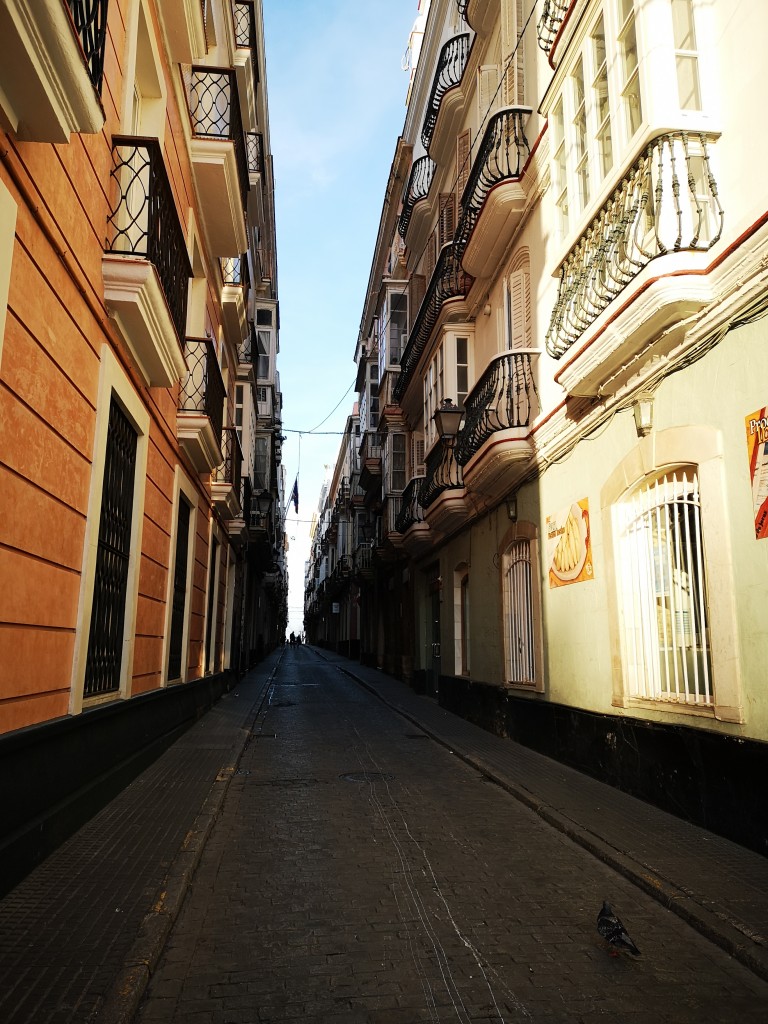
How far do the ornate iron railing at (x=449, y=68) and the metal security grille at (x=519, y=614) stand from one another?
30.1ft

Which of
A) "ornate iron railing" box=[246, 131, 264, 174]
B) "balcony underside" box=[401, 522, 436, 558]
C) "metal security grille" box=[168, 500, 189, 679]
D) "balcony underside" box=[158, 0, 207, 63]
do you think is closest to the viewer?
"balcony underside" box=[158, 0, 207, 63]

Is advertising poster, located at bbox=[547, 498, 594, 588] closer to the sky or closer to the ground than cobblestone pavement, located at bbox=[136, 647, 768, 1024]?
closer to the sky

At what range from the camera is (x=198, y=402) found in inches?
411

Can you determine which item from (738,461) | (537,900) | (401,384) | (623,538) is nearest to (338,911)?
(537,900)

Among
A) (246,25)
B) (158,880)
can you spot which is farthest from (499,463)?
(246,25)

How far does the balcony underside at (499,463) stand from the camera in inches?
400

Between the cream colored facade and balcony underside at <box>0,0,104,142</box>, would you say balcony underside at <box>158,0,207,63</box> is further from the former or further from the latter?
balcony underside at <box>0,0,104,142</box>

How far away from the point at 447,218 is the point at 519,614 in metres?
8.97

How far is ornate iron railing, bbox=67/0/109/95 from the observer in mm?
4122

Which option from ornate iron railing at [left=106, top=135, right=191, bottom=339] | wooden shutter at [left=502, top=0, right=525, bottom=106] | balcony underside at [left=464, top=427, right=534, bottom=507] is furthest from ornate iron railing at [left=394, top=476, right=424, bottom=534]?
ornate iron railing at [left=106, top=135, right=191, bottom=339]

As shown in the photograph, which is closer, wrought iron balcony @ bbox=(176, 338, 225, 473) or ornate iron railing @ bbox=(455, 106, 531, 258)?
wrought iron balcony @ bbox=(176, 338, 225, 473)

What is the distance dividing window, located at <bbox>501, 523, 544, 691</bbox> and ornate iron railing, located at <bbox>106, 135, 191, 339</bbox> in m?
6.07

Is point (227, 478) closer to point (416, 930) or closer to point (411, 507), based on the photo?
point (411, 507)

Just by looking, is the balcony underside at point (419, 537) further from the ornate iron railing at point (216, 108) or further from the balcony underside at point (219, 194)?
the ornate iron railing at point (216, 108)
